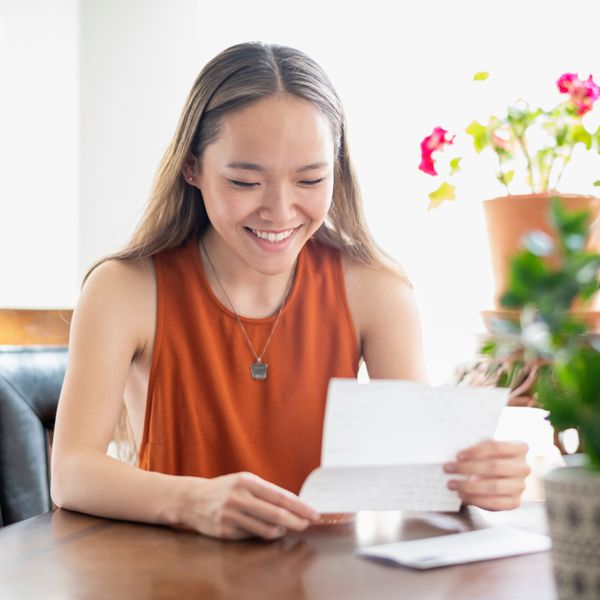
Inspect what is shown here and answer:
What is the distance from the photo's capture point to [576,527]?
634 millimetres

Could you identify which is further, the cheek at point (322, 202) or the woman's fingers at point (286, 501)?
the cheek at point (322, 202)

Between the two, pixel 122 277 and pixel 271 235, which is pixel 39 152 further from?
pixel 271 235

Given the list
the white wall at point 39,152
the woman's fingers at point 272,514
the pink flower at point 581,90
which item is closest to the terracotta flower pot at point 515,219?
the pink flower at point 581,90

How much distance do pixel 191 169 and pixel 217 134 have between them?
4.9 inches

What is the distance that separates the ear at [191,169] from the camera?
1.60 meters

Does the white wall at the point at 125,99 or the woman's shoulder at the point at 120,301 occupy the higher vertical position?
the white wall at the point at 125,99

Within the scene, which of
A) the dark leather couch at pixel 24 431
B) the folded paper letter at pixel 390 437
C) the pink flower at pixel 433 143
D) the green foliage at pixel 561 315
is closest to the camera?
the green foliage at pixel 561 315

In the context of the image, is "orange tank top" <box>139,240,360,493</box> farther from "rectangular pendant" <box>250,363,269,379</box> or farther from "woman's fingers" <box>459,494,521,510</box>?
"woman's fingers" <box>459,494,521,510</box>

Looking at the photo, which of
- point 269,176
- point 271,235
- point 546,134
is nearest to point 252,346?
point 271,235

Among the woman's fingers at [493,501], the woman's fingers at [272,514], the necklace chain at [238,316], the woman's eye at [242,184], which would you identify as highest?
the woman's eye at [242,184]

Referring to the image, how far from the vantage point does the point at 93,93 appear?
10.2 ft

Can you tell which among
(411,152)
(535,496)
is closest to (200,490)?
(535,496)

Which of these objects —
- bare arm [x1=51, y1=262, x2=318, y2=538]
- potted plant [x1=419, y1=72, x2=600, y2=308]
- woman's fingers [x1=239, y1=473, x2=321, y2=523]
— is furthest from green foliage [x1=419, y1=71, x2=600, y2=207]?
woman's fingers [x1=239, y1=473, x2=321, y2=523]

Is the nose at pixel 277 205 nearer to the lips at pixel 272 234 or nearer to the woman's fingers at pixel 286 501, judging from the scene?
the lips at pixel 272 234
